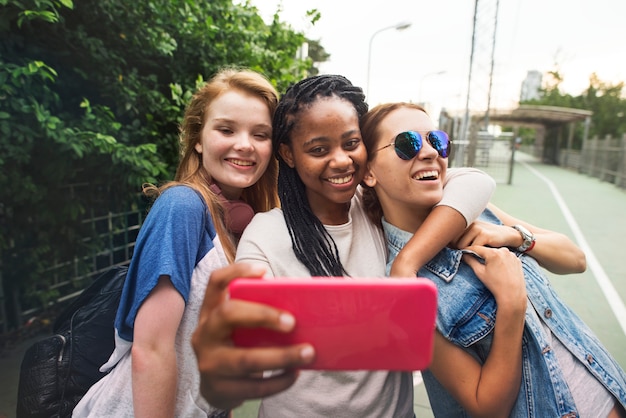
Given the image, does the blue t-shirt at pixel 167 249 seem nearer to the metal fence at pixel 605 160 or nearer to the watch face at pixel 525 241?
the watch face at pixel 525 241

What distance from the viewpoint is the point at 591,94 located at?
113 feet

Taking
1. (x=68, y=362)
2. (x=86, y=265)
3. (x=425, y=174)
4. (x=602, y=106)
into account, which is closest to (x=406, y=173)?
(x=425, y=174)

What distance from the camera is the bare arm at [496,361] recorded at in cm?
117

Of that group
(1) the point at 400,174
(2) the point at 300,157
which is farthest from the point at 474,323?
(2) the point at 300,157

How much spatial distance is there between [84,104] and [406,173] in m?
2.48

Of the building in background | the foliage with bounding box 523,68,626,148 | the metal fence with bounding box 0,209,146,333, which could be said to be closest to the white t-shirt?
the metal fence with bounding box 0,209,146,333

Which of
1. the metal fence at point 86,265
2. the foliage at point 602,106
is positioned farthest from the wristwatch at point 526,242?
the foliage at point 602,106

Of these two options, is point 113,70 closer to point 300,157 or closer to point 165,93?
point 165,93

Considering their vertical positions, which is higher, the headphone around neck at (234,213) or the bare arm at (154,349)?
the headphone around neck at (234,213)

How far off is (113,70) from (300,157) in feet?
8.62

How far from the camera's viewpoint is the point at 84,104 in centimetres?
281

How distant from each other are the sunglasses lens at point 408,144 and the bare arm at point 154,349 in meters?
0.83

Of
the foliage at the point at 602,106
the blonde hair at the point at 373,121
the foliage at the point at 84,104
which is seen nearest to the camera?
the blonde hair at the point at 373,121

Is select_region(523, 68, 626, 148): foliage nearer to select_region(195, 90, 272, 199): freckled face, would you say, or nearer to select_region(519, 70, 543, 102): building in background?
select_region(519, 70, 543, 102): building in background
